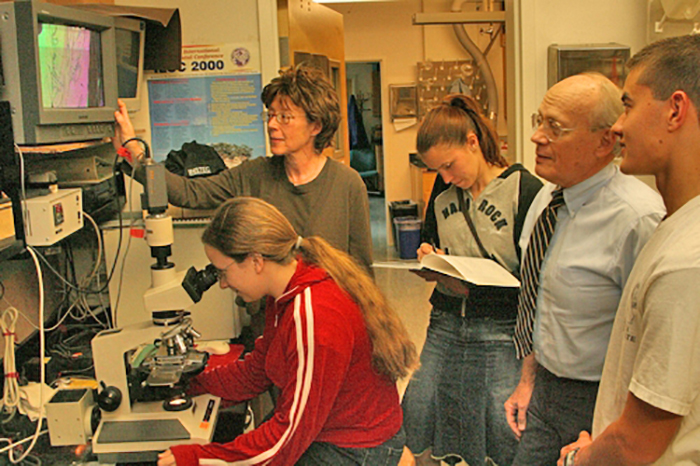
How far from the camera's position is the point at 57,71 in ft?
6.25

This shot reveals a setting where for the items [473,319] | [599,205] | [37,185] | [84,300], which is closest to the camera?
[599,205]

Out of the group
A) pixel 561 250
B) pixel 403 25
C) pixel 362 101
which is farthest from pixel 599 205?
pixel 362 101

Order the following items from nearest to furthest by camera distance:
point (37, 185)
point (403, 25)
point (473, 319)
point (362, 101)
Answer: point (37, 185) → point (473, 319) → point (403, 25) → point (362, 101)

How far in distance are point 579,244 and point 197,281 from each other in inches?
36.2

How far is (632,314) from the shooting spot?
110 cm

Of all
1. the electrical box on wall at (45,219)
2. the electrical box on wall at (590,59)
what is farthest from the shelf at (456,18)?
the electrical box on wall at (45,219)

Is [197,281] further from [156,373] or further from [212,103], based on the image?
[212,103]

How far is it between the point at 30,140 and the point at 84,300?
0.99m

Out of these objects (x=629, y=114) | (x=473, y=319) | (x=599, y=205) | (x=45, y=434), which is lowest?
(x=45, y=434)

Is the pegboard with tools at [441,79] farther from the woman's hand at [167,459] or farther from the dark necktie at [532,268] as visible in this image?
the woman's hand at [167,459]

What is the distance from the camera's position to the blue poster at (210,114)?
2.95m

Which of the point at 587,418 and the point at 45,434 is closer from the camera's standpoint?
the point at 587,418

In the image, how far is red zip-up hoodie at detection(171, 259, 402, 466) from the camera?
151 centimetres

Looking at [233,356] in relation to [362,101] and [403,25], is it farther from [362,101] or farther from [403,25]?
[362,101]
